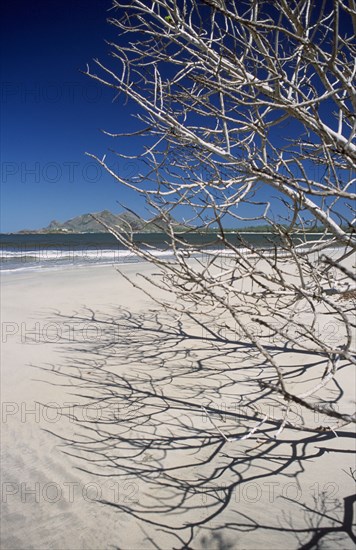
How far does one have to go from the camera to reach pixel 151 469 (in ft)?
8.75

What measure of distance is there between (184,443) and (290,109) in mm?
2256

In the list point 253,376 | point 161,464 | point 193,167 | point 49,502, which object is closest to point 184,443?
point 161,464

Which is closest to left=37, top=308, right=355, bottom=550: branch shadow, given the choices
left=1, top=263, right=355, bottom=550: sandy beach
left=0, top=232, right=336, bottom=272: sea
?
left=1, top=263, right=355, bottom=550: sandy beach

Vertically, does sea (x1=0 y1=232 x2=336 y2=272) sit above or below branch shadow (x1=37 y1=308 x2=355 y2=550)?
above

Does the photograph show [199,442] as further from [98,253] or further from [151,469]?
[98,253]

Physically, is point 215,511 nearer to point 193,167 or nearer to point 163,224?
point 163,224

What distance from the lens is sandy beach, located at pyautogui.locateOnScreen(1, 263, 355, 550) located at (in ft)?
7.21

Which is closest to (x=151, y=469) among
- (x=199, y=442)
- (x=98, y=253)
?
(x=199, y=442)

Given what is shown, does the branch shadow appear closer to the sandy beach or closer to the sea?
the sandy beach

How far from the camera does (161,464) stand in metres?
2.71

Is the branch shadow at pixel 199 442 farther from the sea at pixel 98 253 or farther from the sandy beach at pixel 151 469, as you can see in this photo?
the sea at pixel 98 253

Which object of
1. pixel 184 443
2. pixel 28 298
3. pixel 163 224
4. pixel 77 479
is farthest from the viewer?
pixel 28 298

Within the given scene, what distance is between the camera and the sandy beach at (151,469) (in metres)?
2.20

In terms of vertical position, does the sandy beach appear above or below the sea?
below
